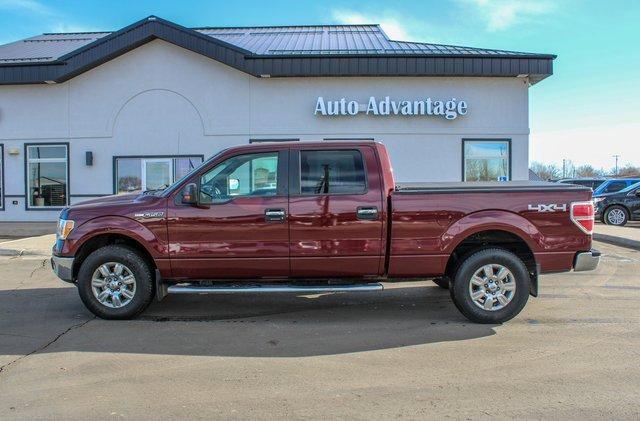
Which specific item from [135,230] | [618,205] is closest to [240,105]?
[135,230]

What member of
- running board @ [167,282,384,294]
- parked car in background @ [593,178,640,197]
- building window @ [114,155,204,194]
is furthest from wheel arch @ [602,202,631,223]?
running board @ [167,282,384,294]

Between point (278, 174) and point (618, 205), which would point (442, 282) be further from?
point (618, 205)

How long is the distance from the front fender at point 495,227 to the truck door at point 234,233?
185 centimetres

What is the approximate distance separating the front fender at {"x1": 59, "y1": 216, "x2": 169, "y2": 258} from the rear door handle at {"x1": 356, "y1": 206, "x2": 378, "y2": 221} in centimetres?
219

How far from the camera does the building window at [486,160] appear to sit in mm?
15273

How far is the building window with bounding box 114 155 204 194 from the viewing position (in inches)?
614

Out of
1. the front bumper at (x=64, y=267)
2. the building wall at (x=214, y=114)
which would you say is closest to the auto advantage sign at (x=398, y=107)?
the building wall at (x=214, y=114)

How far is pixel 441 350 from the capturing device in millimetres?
4977

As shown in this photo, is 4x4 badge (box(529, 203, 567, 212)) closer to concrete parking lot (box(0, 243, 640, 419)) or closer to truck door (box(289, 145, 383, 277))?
concrete parking lot (box(0, 243, 640, 419))

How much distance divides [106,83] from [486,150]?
11425mm

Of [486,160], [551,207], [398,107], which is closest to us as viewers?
[551,207]

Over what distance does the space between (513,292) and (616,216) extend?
13494 millimetres

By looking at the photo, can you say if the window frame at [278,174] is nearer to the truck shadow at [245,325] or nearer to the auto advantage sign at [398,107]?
the truck shadow at [245,325]

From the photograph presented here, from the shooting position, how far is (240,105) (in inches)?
606
